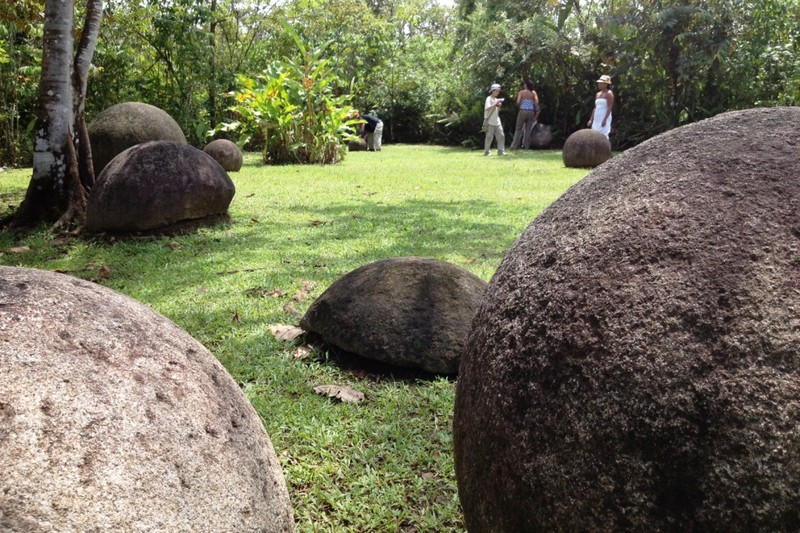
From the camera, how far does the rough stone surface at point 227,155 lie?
1229 cm

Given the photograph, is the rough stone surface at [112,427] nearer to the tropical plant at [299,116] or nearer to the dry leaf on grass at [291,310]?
the dry leaf on grass at [291,310]

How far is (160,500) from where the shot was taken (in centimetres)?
129

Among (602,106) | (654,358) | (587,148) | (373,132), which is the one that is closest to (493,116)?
(602,106)

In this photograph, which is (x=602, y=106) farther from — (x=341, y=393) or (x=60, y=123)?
(x=341, y=393)

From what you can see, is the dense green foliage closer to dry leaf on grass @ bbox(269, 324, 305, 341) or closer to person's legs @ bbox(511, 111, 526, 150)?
person's legs @ bbox(511, 111, 526, 150)

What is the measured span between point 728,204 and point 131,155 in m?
6.18

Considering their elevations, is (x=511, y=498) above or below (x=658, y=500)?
below

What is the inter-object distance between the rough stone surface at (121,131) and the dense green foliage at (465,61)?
5.89 feet

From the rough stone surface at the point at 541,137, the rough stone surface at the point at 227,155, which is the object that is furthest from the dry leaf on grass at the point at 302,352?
the rough stone surface at the point at 541,137

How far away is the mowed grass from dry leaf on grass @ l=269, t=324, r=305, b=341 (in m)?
0.05

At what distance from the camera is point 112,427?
1.30m

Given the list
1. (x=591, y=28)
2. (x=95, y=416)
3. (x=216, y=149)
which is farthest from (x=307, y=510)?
(x=591, y=28)

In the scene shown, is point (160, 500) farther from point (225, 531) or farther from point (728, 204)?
point (728, 204)

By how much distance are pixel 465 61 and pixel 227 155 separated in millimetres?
12039
